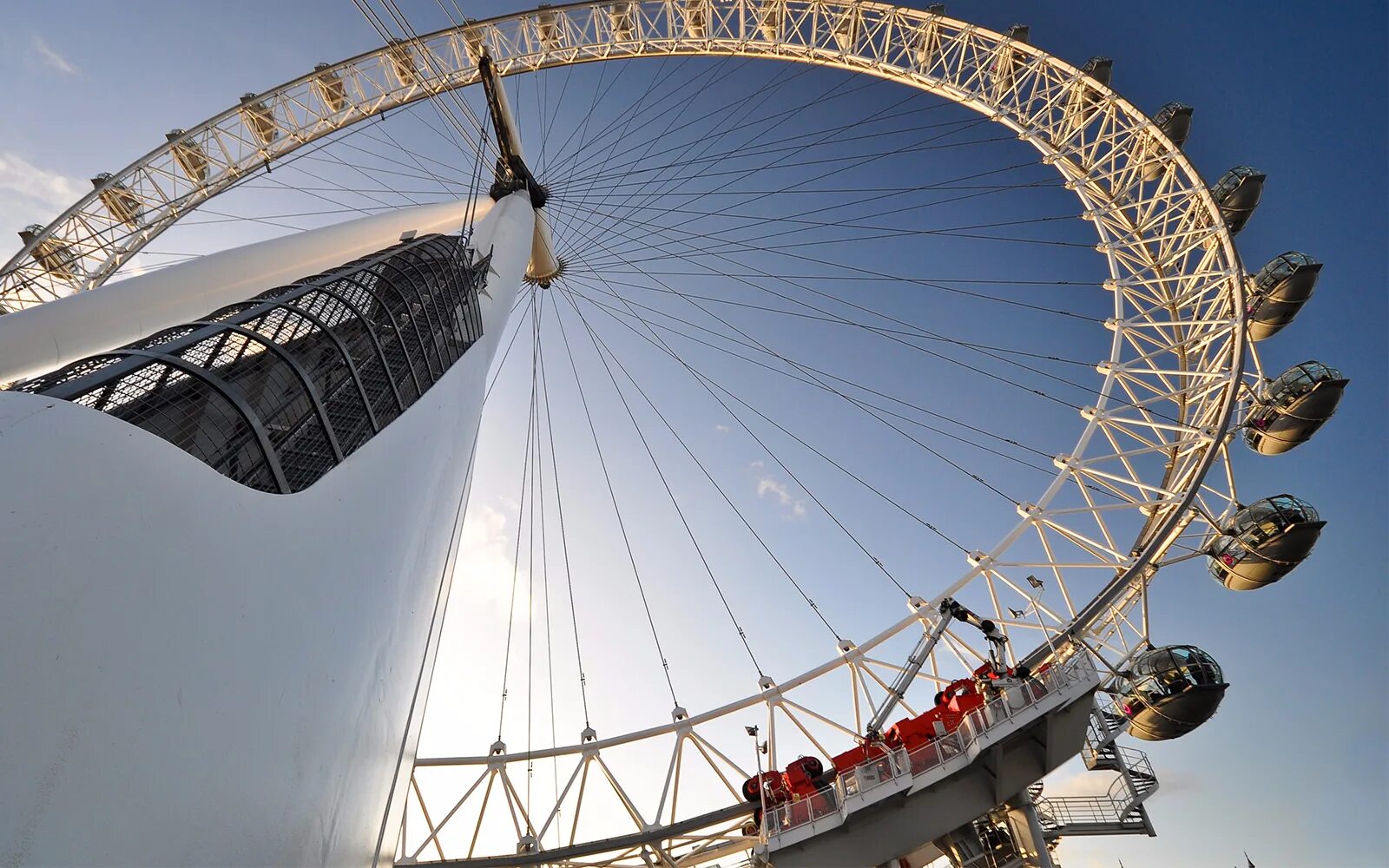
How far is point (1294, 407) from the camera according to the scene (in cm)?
2289

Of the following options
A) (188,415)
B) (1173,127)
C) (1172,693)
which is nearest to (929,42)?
(1173,127)

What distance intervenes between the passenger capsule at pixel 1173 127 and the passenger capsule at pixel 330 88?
39.2 metres

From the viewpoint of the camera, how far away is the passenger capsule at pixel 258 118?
1455 inches

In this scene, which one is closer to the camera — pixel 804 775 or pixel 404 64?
pixel 804 775

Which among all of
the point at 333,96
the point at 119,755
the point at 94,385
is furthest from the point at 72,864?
the point at 333,96

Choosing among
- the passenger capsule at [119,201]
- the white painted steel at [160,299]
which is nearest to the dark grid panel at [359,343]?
the white painted steel at [160,299]

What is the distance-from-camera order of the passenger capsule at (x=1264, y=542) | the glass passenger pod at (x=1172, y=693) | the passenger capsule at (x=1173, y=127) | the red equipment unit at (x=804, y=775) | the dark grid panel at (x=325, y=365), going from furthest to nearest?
the passenger capsule at (x=1173, y=127) → the passenger capsule at (x=1264, y=542) → the red equipment unit at (x=804, y=775) → the glass passenger pod at (x=1172, y=693) → the dark grid panel at (x=325, y=365)

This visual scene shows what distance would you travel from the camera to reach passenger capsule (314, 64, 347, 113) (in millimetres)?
37281

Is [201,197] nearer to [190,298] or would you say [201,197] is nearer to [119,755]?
[190,298]

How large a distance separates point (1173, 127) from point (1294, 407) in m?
12.4

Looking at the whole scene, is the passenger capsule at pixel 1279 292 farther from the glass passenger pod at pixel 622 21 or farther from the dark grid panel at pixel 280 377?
the glass passenger pod at pixel 622 21

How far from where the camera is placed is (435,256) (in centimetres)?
1700

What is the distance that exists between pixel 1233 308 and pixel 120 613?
30.2 metres

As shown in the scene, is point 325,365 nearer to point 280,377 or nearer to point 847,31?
point 280,377
